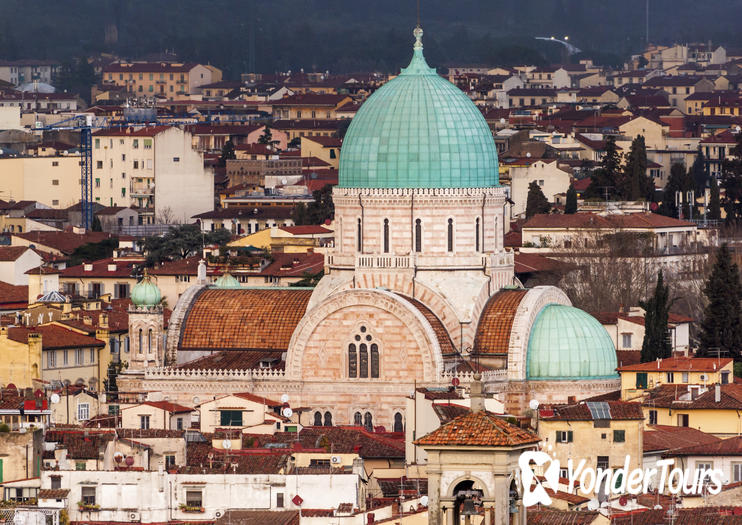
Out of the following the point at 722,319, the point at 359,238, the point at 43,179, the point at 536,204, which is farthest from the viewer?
the point at 43,179

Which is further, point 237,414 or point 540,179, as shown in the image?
point 540,179

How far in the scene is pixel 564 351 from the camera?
2625 inches

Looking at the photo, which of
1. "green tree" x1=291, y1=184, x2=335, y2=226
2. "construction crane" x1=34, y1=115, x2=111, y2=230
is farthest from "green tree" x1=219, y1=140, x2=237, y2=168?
"green tree" x1=291, y1=184, x2=335, y2=226

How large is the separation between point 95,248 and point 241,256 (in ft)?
52.4

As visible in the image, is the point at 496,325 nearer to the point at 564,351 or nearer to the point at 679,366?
the point at 564,351

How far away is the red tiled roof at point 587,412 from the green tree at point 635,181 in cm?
5631

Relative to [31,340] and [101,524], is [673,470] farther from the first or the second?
[31,340]

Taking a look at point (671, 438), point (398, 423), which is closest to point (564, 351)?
point (398, 423)

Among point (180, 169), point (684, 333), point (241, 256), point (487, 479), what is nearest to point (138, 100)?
point (180, 169)

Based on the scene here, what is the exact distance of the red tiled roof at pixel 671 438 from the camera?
58438 millimetres

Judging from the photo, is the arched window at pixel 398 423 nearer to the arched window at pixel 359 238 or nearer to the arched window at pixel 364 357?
the arched window at pixel 364 357

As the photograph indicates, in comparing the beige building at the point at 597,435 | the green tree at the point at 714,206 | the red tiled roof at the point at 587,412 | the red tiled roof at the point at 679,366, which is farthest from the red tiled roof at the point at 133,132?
the beige building at the point at 597,435

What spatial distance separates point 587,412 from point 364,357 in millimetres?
9306

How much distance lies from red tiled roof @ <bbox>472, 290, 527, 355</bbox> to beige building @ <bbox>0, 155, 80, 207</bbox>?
239 feet
